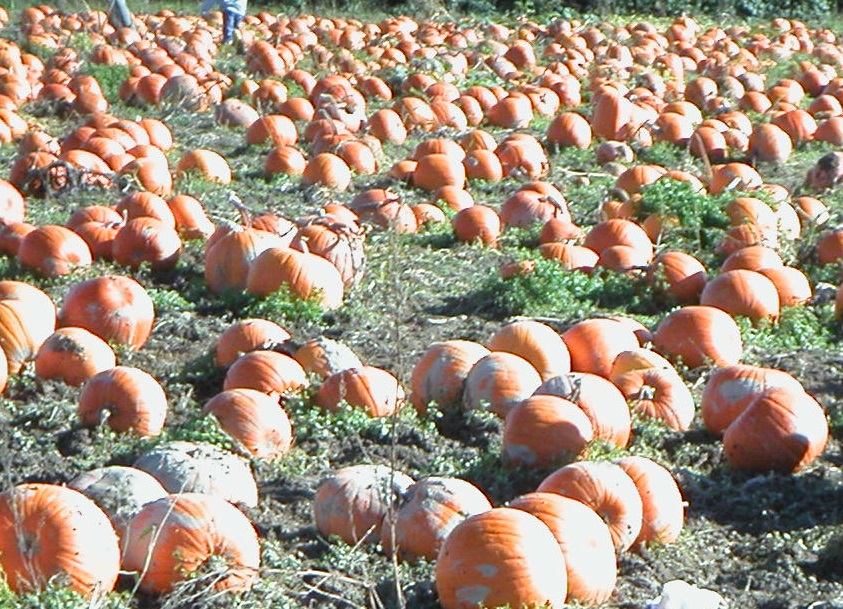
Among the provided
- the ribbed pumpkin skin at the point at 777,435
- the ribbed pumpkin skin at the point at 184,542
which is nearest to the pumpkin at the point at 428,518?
the ribbed pumpkin skin at the point at 184,542

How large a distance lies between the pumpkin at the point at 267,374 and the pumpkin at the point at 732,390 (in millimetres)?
1567

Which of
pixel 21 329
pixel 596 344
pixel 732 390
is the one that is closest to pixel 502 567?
pixel 732 390

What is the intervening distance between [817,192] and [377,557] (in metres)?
6.54

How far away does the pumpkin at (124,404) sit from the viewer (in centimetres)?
565

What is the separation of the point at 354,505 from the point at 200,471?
538mm

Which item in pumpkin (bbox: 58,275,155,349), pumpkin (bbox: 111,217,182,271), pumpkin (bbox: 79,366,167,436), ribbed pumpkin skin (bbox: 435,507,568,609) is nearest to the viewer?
ribbed pumpkin skin (bbox: 435,507,568,609)

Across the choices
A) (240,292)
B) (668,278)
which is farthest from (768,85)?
(240,292)

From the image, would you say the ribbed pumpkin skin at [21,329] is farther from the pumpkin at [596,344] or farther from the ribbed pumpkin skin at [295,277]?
the pumpkin at [596,344]

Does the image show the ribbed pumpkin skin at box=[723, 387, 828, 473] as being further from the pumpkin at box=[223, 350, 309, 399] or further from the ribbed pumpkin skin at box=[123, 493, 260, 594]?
the ribbed pumpkin skin at box=[123, 493, 260, 594]

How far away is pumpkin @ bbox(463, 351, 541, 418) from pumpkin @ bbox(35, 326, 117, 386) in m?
1.50

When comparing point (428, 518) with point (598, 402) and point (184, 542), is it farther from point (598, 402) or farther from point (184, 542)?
point (598, 402)

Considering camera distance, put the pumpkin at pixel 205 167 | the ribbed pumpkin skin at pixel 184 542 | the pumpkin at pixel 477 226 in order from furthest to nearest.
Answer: the pumpkin at pixel 205 167
the pumpkin at pixel 477 226
the ribbed pumpkin skin at pixel 184 542

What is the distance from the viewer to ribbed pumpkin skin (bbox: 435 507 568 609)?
4.18 meters

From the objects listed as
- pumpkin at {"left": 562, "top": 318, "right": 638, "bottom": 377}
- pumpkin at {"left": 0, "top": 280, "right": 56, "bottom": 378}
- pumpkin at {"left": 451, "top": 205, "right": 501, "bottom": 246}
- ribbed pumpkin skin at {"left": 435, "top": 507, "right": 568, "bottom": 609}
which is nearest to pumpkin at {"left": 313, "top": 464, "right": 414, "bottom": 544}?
ribbed pumpkin skin at {"left": 435, "top": 507, "right": 568, "bottom": 609}
